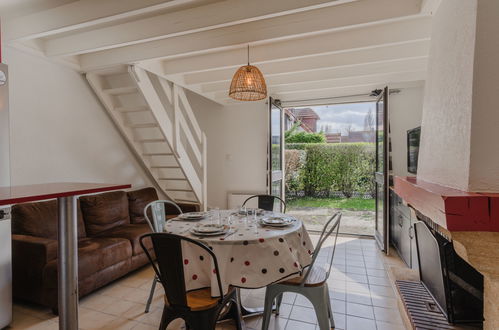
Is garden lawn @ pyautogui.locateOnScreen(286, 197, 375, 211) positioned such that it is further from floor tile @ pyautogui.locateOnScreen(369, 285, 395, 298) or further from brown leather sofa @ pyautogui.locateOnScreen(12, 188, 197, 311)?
brown leather sofa @ pyautogui.locateOnScreen(12, 188, 197, 311)

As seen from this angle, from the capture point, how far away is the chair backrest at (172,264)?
1.47 m

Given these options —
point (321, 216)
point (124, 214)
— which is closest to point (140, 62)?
point (124, 214)

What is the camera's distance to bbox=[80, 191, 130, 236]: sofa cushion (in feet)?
10.2

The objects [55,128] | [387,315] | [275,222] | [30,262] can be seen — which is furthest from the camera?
[55,128]

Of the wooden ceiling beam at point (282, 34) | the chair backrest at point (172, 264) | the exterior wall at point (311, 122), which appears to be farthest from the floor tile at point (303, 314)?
the exterior wall at point (311, 122)

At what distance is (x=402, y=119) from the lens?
13.2 feet

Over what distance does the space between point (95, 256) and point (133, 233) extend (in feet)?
2.03

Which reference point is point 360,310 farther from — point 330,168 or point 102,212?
point 330,168

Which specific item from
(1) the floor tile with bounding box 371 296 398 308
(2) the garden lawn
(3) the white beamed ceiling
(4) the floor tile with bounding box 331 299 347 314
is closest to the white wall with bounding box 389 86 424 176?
(3) the white beamed ceiling

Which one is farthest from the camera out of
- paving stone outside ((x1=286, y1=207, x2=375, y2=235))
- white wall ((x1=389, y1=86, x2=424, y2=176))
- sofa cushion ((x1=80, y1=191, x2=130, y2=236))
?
paving stone outside ((x1=286, y1=207, x2=375, y2=235))

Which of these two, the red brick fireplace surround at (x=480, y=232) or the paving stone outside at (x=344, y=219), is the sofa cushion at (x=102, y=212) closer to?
the paving stone outside at (x=344, y=219)

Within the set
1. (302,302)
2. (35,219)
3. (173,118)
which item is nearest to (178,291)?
(302,302)

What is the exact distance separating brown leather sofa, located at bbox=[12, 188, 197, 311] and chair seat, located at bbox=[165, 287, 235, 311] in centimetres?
129

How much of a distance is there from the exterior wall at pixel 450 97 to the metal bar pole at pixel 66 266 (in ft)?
6.60
